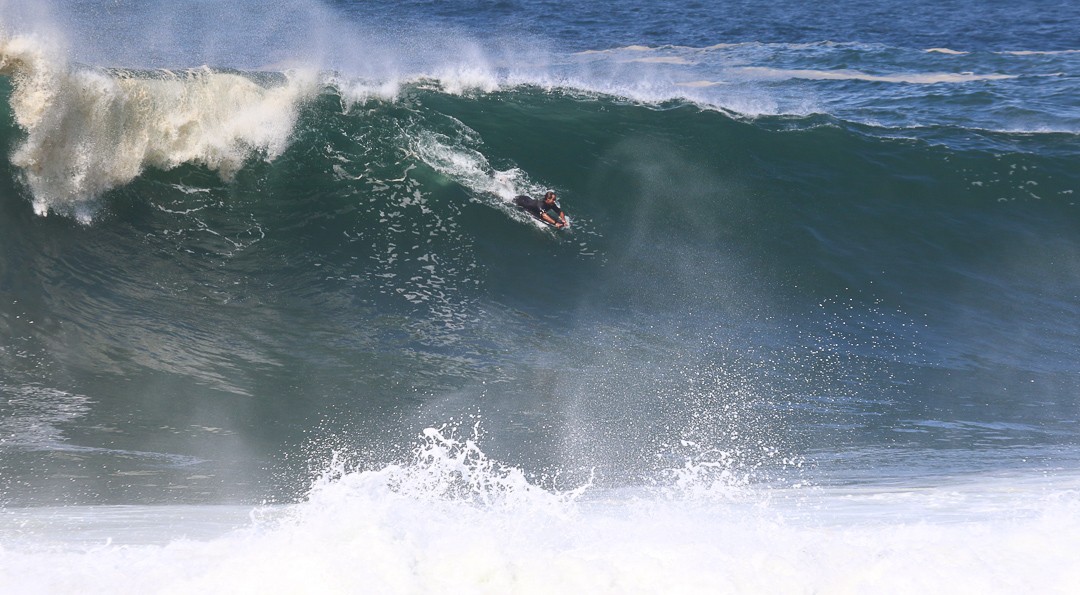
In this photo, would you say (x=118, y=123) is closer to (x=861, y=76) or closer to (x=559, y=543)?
(x=559, y=543)

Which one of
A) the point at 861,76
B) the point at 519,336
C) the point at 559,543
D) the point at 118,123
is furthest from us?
the point at 861,76

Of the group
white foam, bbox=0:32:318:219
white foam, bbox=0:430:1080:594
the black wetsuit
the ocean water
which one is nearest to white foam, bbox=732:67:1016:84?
the ocean water

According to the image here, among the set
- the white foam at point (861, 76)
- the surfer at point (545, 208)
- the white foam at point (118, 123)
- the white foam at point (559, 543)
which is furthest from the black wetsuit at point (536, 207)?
the white foam at point (861, 76)

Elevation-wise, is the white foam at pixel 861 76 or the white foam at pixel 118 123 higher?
the white foam at pixel 861 76

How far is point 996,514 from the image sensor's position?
7.24 m

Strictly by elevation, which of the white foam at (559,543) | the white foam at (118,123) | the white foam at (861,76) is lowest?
the white foam at (559,543)

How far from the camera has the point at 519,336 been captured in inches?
402

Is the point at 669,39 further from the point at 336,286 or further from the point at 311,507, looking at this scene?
the point at 311,507

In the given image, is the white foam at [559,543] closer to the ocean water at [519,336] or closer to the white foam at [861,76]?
the ocean water at [519,336]

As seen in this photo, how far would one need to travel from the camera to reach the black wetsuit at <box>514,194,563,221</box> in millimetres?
12195

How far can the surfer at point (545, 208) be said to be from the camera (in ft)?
40.0

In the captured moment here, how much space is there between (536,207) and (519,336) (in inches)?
103

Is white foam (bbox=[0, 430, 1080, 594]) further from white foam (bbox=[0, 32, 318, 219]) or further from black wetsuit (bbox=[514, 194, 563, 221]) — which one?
white foam (bbox=[0, 32, 318, 219])

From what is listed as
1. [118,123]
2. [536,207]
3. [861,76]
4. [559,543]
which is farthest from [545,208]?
[861,76]
